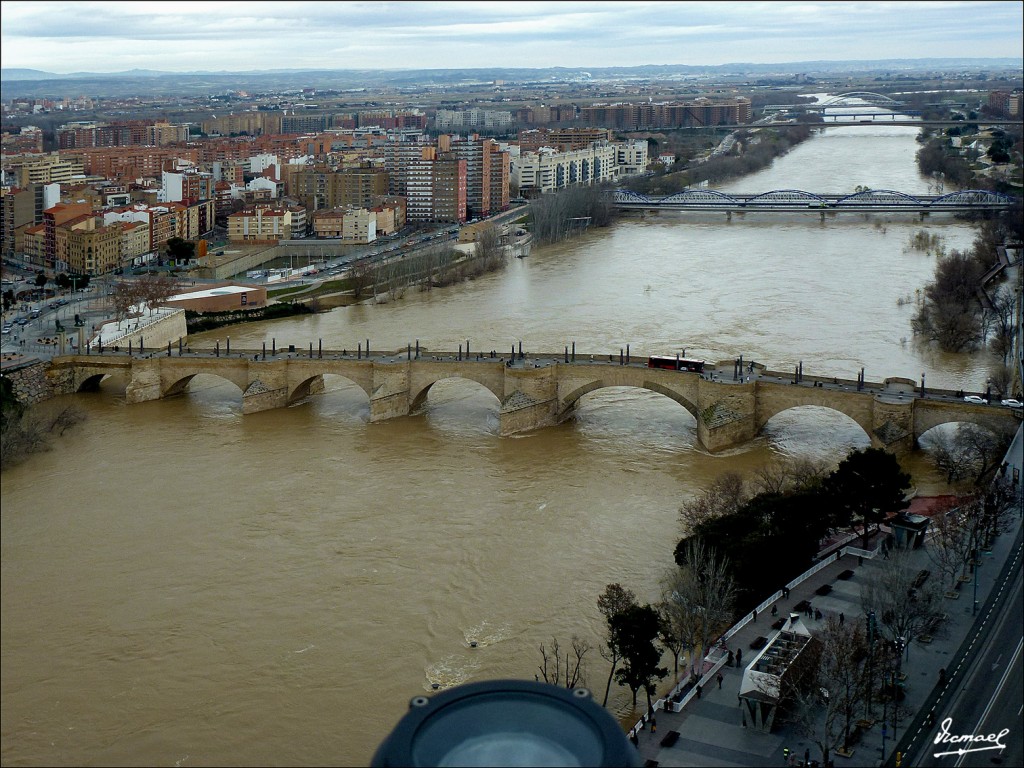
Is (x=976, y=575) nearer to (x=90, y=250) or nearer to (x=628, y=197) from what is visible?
(x=90, y=250)

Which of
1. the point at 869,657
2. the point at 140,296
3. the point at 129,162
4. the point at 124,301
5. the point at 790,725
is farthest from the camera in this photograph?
the point at 129,162

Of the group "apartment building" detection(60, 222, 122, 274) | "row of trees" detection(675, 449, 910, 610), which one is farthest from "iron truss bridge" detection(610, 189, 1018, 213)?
"row of trees" detection(675, 449, 910, 610)

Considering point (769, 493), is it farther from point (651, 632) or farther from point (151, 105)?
point (151, 105)

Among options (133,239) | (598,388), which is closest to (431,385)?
(598,388)

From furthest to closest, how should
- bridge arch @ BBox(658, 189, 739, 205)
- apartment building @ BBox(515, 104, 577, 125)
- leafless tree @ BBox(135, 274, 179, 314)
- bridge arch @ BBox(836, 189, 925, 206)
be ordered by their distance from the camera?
apartment building @ BBox(515, 104, 577, 125)
bridge arch @ BBox(658, 189, 739, 205)
bridge arch @ BBox(836, 189, 925, 206)
leafless tree @ BBox(135, 274, 179, 314)

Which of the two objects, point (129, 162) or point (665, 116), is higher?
point (665, 116)

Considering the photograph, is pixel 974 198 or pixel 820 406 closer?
pixel 820 406

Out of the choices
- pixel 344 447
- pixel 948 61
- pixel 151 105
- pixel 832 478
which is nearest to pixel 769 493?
pixel 832 478

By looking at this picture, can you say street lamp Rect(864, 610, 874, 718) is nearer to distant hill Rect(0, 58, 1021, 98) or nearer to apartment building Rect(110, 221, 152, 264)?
apartment building Rect(110, 221, 152, 264)
